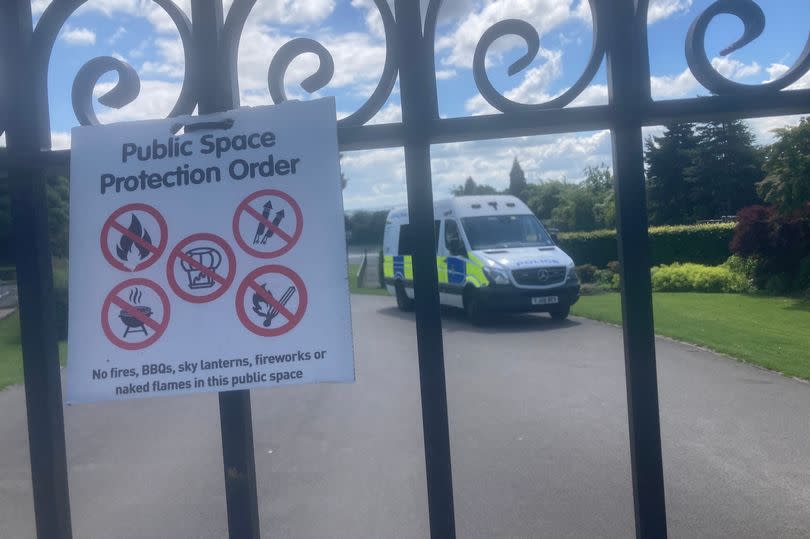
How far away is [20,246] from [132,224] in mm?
303

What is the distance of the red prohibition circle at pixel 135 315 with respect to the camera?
6.36 feet

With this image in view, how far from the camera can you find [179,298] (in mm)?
1942

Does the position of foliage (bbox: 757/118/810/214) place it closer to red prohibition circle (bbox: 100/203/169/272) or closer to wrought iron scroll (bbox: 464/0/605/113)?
wrought iron scroll (bbox: 464/0/605/113)

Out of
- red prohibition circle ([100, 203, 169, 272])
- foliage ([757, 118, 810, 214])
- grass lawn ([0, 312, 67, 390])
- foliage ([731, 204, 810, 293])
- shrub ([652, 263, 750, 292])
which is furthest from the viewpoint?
shrub ([652, 263, 750, 292])

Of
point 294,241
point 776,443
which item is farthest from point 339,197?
point 776,443

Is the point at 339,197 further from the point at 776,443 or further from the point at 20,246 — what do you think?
the point at 776,443

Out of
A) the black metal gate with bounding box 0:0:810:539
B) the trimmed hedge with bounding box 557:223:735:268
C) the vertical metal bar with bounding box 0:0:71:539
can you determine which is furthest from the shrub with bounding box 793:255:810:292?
the vertical metal bar with bounding box 0:0:71:539

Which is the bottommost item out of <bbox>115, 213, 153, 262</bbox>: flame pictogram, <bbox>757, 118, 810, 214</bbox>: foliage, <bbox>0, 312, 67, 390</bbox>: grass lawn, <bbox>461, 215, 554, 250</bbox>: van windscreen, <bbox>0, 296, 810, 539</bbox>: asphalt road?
<bbox>0, 296, 810, 539</bbox>: asphalt road

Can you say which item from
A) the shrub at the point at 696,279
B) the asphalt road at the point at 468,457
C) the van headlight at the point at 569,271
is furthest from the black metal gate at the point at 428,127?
the shrub at the point at 696,279

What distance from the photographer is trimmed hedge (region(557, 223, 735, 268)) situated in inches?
774

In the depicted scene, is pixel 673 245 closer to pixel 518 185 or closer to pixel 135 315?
pixel 518 185

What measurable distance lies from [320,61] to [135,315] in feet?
2.59

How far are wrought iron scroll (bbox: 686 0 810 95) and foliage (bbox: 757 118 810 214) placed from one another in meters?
12.6

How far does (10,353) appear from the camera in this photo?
49.0 feet
